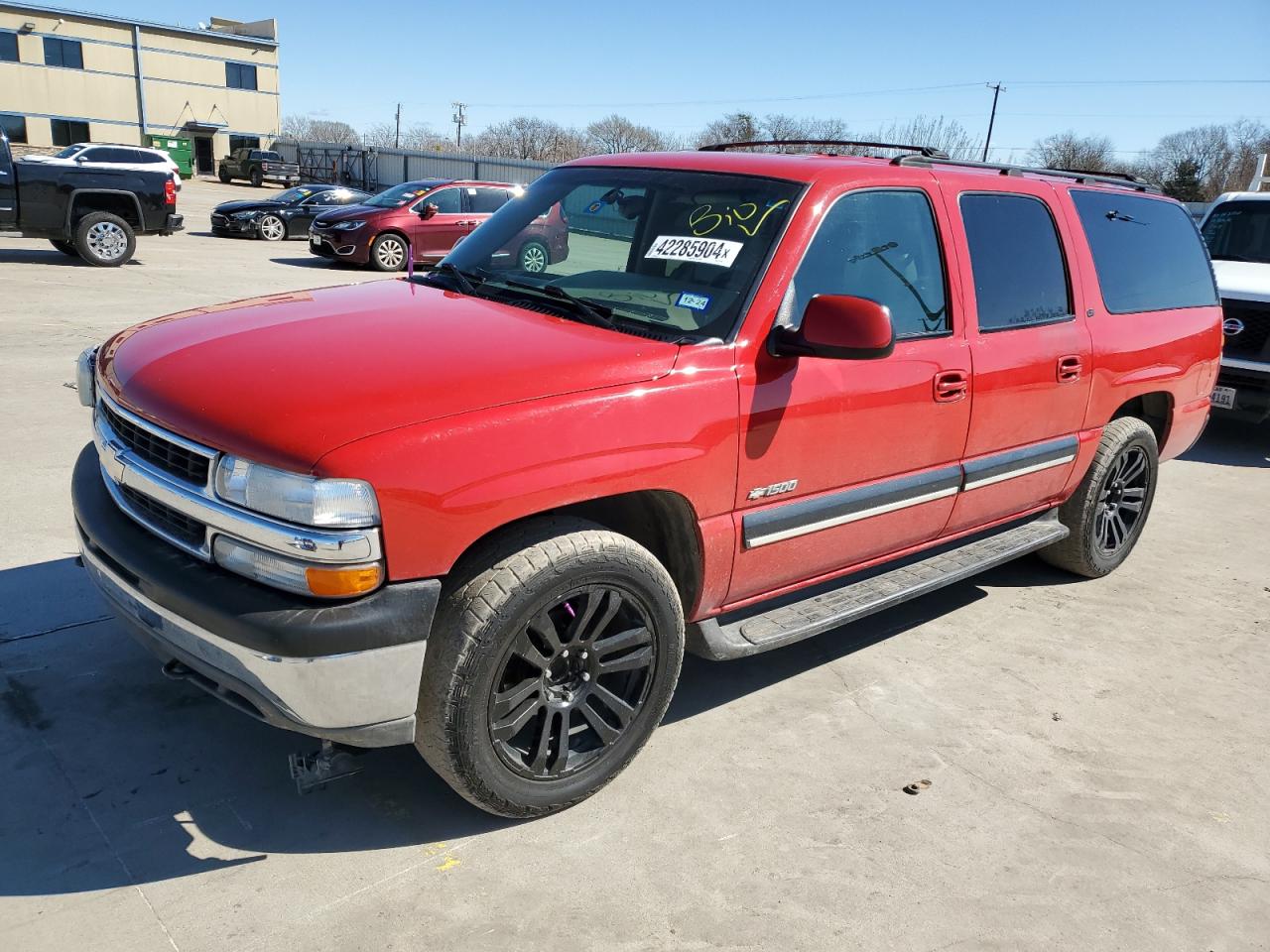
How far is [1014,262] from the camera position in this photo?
416cm

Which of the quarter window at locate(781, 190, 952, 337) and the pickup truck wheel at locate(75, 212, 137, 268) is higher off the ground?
the quarter window at locate(781, 190, 952, 337)

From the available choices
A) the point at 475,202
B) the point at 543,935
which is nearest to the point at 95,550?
the point at 543,935

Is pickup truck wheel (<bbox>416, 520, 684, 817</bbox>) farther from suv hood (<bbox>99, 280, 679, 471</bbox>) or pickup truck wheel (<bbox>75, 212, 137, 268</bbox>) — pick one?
pickup truck wheel (<bbox>75, 212, 137, 268</bbox>)

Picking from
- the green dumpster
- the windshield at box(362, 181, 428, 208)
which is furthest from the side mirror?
the green dumpster

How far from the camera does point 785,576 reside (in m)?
3.52

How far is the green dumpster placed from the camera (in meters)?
47.5

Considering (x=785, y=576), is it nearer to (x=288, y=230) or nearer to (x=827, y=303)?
(x=827, y=303)

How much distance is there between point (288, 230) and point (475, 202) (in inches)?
242

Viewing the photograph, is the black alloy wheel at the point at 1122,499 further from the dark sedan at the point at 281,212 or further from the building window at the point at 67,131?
the building window at the point at 67,131

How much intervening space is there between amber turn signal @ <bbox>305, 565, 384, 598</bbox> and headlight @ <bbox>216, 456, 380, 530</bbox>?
11 cm

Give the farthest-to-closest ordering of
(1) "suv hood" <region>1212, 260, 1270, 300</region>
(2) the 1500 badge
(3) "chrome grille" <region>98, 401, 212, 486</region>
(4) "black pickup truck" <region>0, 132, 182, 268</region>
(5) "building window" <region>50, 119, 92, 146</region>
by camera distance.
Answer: (5) "building window" <region>50, 119, 92, 146</region> < (4) "black pickup truck" <region>0, 132, 182, 268</region> < (1) "suv hood" <region>1212, 260, 1270, 300</region> < (2) the 1500 badge < (3) "chrome grille" <region>98, 401, 212, 486</region>

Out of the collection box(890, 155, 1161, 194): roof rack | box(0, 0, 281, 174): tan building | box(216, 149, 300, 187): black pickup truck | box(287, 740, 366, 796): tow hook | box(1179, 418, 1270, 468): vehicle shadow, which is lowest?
box(1179, 418, 1270, 468): vehicle shadow

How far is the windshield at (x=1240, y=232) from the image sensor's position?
370 inches

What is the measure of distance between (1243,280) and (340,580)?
893 cm
